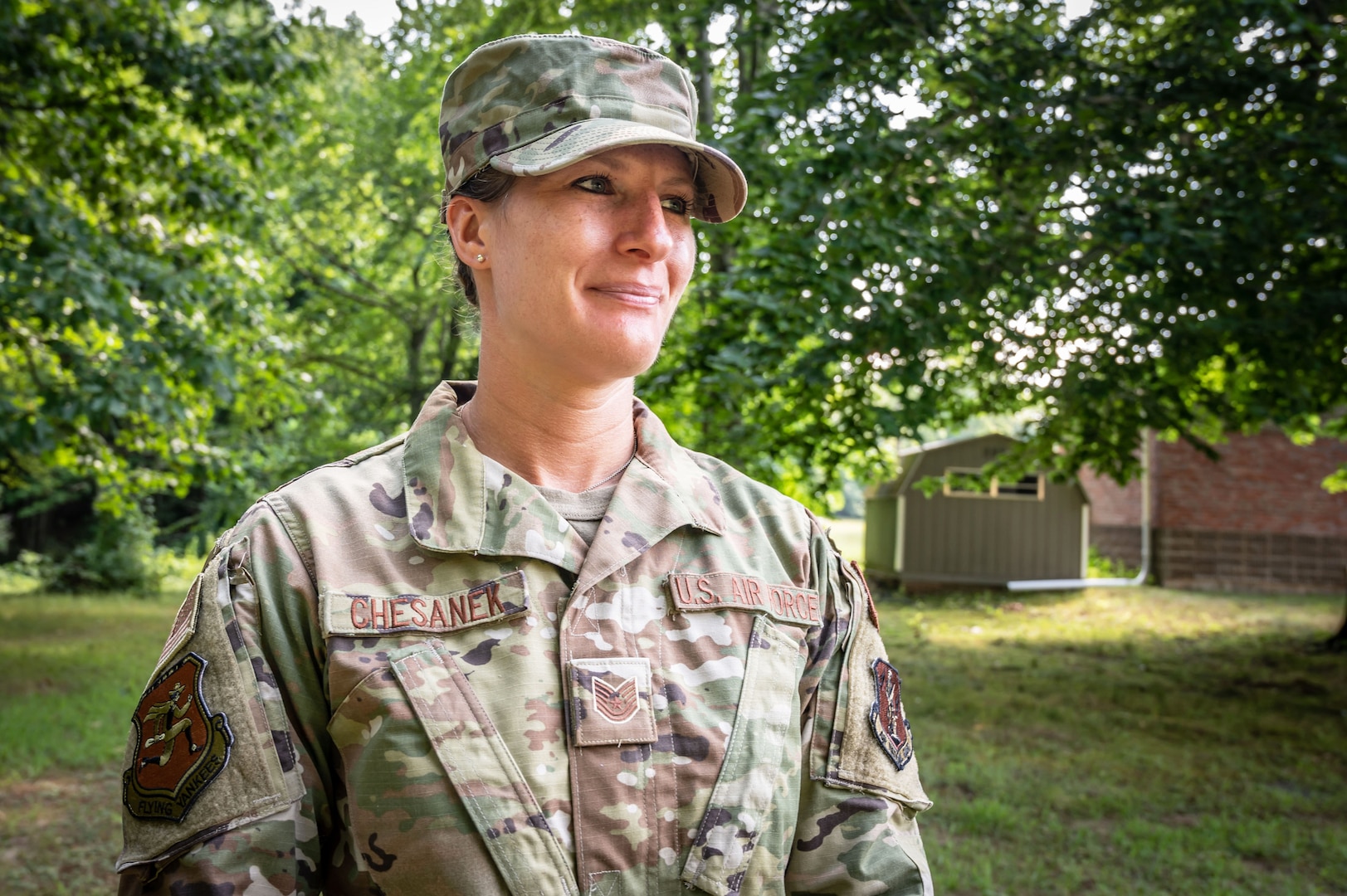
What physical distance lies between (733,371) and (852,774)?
16.3ft

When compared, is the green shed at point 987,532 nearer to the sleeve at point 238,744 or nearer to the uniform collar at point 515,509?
the uniform collar at point 515,509

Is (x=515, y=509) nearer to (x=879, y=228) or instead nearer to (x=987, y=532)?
(x=879, y=228)

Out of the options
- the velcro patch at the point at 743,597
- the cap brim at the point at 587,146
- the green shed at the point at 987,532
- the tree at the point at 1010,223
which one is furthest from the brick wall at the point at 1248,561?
the cap brim at the point at 587,146

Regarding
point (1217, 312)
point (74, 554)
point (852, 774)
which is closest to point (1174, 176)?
point (1217, 312)

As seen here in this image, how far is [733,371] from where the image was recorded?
655cm

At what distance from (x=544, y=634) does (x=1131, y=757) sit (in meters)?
8.16

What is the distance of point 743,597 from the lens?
5.56 ft

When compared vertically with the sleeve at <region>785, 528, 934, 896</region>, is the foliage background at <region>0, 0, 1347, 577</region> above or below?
above

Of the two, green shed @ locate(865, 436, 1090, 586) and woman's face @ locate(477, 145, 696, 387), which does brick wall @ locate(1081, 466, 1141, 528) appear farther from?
woman's face @ locate(477, 145, 696, 387)

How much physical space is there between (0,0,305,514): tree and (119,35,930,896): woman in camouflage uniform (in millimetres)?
6031

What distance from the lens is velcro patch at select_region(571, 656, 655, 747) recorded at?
1.50m

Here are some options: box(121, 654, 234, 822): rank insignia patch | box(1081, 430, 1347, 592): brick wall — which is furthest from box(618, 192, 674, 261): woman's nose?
box(1081, 430, 1347, 592): brick wall

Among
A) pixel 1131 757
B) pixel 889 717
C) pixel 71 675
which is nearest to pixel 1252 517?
pixel 1131 757

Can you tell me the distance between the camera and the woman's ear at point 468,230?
1.73m
